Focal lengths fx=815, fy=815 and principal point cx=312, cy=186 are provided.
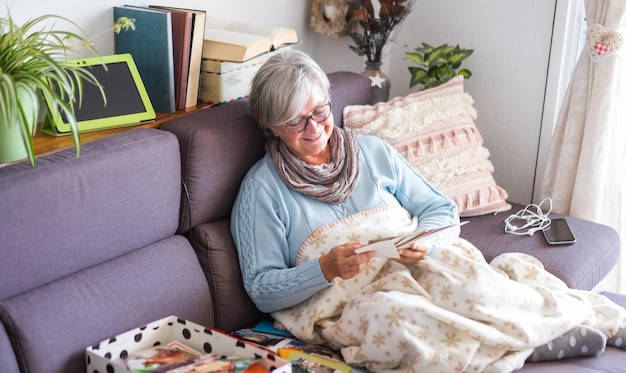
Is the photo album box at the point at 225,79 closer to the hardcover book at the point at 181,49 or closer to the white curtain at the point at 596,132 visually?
the hardcover book at the point at 181,49

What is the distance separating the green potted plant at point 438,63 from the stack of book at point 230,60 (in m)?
0.74

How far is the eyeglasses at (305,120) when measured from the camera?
2256 millimetres

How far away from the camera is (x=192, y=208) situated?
7.26 ft

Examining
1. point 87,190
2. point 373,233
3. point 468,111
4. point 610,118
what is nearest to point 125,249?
point 87,190

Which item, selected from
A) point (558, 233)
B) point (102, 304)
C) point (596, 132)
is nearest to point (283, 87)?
point (102, 304)

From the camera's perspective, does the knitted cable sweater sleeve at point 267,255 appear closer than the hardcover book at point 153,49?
Yes

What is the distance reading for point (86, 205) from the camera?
1.89m

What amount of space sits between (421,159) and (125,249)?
1.12 m

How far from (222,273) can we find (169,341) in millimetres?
278

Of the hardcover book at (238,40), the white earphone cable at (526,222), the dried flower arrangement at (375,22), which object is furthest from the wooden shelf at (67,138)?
the white earphone cable at (526,222)

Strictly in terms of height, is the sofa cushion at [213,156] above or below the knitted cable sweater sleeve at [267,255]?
above

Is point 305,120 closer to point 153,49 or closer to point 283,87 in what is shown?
point 283,87

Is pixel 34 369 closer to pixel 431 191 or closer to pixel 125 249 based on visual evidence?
pixel 125 249

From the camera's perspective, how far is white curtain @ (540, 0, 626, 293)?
2.84 metres
